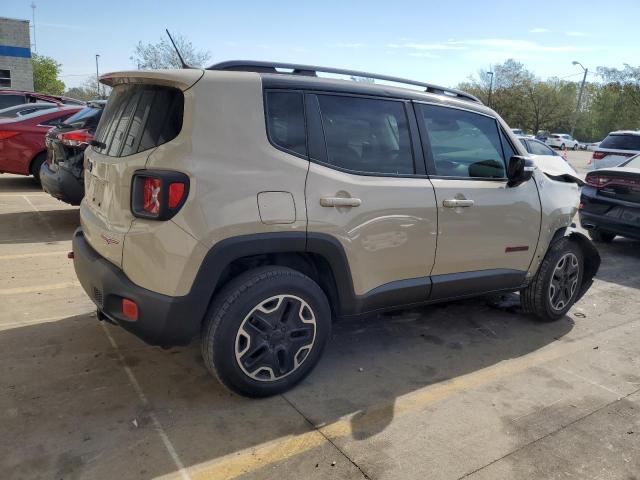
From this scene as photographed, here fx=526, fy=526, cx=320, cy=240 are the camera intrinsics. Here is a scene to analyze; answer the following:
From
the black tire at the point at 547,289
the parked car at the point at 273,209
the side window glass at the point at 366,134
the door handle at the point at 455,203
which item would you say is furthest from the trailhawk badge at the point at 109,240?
the black tire at the point at 547,289

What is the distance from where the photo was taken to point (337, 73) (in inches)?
133

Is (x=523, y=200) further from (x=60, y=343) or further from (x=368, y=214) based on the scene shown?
(x=60, y=343)

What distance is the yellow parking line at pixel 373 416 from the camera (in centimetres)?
253

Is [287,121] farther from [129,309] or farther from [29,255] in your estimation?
[29,255]

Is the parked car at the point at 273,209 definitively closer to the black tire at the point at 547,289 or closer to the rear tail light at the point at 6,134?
the black tire at the point at 547,289

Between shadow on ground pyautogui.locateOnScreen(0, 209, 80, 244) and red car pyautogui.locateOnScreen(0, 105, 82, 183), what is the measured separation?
1802 millimetres

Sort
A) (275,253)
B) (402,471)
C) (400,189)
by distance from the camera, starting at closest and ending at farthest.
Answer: (402,471) → (275,253) → (400,189)

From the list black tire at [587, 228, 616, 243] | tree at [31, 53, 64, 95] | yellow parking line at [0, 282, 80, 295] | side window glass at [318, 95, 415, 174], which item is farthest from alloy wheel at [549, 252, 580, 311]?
tree at [31, 53, 64, 95]

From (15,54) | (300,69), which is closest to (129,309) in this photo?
(300,69)

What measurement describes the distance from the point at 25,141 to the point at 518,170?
8.21 meters

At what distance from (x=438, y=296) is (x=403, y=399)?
2.80 feet

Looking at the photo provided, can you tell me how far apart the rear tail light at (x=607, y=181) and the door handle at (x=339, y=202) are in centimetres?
564

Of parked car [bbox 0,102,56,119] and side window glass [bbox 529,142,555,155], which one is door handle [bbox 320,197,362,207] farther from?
side window glass [bbox 529,142,555,155]

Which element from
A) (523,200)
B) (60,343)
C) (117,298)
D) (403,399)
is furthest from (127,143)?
(523,200)
